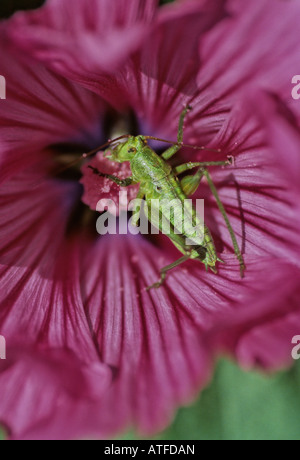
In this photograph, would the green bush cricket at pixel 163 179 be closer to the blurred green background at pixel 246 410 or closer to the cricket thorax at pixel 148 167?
the cricket thorax at pixel 148 167

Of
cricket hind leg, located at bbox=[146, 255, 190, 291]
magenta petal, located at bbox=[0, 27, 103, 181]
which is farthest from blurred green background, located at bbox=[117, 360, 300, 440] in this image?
magenta petal, located at bbox=[0, 27, 103, 181]

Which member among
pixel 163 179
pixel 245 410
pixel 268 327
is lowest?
pixel 245 410

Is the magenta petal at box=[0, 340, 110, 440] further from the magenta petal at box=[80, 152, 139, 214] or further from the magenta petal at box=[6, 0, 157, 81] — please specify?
the magenta petal at box=[6, 0, 157, 81]

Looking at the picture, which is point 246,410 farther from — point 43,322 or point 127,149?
point 127,149

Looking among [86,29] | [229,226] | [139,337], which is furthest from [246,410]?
[86,29]

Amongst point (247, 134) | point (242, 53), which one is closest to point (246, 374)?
point (247, 134)

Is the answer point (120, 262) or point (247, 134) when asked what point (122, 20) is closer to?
point (247, 134)

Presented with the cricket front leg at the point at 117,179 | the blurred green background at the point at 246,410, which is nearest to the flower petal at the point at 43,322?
the cricket front leg at the point at 117,179
